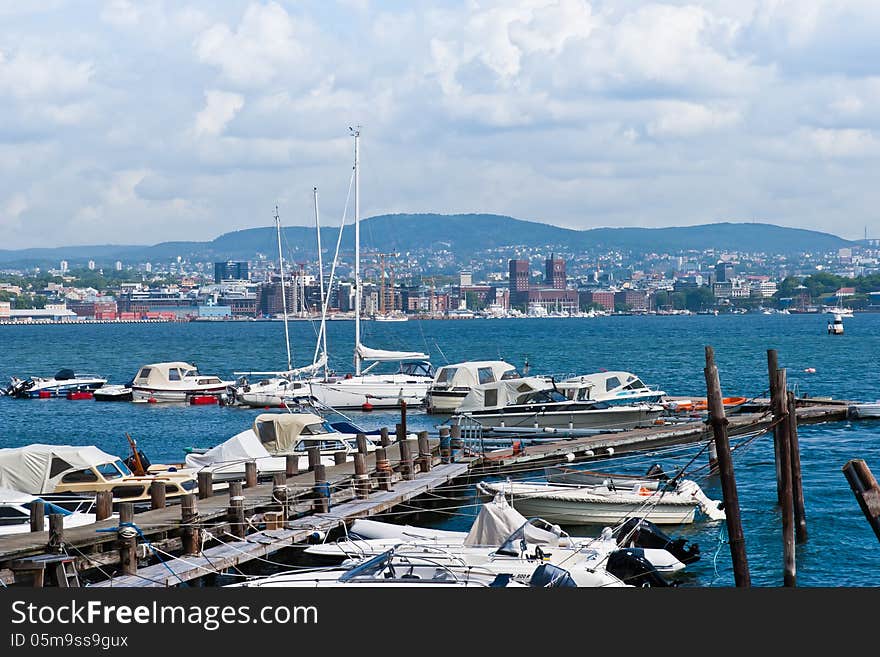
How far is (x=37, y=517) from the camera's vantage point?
22.5 m

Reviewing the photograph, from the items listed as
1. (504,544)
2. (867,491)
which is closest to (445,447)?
(504,544)

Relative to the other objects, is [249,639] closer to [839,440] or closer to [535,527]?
[535,527]

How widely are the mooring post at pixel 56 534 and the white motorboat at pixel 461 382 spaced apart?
114ft

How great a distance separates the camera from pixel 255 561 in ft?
74.0

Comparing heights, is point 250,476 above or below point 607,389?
below

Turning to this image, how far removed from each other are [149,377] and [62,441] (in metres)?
17.6

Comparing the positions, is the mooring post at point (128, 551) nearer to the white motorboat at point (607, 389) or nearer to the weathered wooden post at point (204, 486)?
the weathered wooden post at point (204, 486)

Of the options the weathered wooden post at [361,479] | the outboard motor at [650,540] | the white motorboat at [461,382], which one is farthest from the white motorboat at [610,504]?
the white motorboat at [461,382]

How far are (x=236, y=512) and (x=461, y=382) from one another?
3273cm

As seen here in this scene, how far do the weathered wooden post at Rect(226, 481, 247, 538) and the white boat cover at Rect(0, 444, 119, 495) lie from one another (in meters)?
6.02

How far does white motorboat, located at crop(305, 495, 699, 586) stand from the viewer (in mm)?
20828

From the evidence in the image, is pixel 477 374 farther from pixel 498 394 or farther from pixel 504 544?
pixel 504 544

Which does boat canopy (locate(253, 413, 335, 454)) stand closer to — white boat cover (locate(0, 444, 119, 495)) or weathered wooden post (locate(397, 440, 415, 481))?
weathered wooden post (locate(397, 440, 415, 481))

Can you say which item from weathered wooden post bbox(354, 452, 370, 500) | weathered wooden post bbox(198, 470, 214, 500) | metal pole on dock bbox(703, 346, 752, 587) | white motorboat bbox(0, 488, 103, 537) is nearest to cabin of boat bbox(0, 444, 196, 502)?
weathered wooden post bbox(198, 470, 214, 500)
